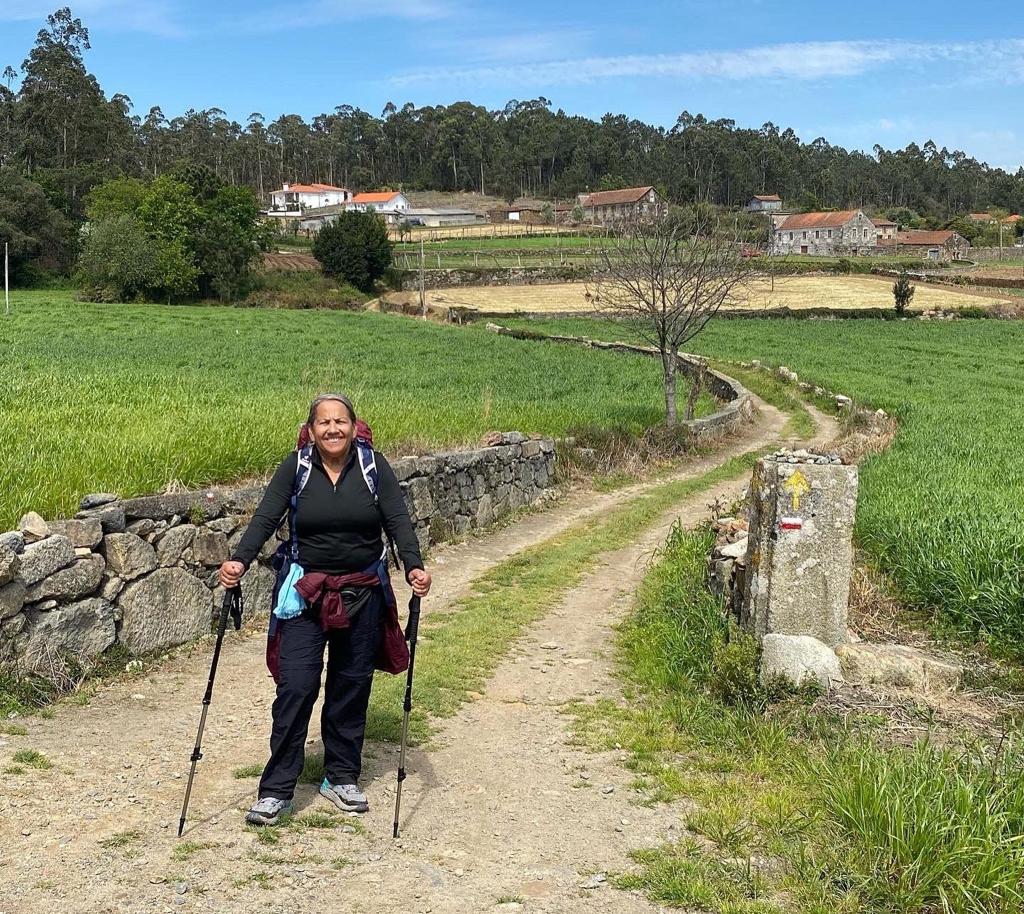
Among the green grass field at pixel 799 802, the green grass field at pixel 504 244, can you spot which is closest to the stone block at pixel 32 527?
the green grass field at pixel 799 802

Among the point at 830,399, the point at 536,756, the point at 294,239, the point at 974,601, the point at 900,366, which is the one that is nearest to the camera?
the point at 536,756

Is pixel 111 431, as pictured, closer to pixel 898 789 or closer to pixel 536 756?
pixel 536 756

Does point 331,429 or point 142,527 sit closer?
point 331,429

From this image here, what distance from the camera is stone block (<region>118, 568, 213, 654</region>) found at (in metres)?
7.71

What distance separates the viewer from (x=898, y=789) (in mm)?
4574

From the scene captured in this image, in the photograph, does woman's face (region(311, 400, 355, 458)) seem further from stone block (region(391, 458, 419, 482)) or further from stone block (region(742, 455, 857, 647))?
stone block (region(391, 458, 419, 482))

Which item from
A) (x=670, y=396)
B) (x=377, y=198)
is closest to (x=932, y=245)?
(x=377, y=198)

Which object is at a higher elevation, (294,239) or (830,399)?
(294,239)

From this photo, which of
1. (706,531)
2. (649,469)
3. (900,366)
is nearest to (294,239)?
(900,366)

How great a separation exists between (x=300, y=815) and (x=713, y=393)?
26.6m

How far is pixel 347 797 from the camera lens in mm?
5242

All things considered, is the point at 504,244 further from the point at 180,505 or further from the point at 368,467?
the point at 368,467

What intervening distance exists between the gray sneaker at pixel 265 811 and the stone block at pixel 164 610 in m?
3.18

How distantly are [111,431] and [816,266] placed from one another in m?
88.1
